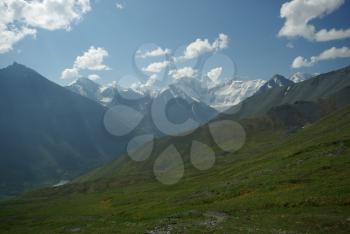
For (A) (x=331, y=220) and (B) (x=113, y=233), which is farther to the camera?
(B) (x=113, y=233)

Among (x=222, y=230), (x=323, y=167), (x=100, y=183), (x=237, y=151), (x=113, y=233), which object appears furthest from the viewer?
(x=237, y=151)

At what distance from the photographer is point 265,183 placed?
60312mm

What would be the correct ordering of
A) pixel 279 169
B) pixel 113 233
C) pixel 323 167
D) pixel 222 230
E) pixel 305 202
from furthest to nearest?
pixel 279 169 < pixel 323 167 < pixel 113 233 < pixel 305 202 < pixel 222 230

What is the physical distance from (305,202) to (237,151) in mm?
159759

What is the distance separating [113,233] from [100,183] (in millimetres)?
137841

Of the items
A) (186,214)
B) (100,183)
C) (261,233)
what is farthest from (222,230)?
(100,183)

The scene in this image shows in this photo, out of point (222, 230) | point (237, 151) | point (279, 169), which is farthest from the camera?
point (237, 151)

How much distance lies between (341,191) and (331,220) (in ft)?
34.2

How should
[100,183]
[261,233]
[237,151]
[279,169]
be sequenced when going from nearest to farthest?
[261,233], [279,169], [100,183], [237,151]

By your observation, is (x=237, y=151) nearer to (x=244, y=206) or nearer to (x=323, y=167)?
(x=323, y=167)

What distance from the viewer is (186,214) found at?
163 feet

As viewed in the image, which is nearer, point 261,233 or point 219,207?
point 261,233

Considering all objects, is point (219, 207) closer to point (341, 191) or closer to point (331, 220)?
point (341, 191)

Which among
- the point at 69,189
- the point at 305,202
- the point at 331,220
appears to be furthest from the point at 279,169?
the point at 69,189
